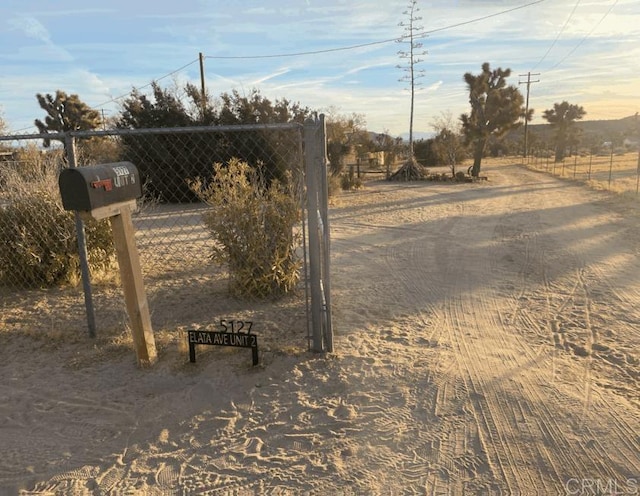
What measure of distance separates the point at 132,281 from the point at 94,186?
87 centimetres

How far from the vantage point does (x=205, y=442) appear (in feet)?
10.5

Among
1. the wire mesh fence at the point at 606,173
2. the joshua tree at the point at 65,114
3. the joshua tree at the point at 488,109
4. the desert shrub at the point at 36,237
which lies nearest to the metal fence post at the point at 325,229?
the desert shrub at the point at 36,237

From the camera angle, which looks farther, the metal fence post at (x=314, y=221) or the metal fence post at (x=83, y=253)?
the metal fence post at (x=83, y=253)

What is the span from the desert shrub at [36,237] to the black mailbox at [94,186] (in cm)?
334

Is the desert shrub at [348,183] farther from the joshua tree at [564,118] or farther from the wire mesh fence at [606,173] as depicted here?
the joshua tree at [564,118]

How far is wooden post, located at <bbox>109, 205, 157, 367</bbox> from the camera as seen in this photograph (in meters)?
3.90

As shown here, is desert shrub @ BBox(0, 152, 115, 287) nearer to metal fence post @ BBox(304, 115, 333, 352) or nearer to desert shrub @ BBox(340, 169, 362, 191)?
metal fence post @ BBox(304, 115, 333, 352)

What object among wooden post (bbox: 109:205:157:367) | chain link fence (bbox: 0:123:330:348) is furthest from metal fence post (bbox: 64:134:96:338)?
wooden post (bbox: 109:205:157:367)

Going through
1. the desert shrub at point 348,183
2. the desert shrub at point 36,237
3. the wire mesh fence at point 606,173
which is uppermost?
the desert shrub at point 36,237

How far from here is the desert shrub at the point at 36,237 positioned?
257 inches

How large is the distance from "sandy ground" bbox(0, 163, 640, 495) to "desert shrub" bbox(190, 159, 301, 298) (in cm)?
34

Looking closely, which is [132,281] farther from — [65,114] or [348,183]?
[65,114]

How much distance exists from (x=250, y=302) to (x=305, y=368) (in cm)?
190

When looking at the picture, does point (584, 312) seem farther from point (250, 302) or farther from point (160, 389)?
point (160, 389)
